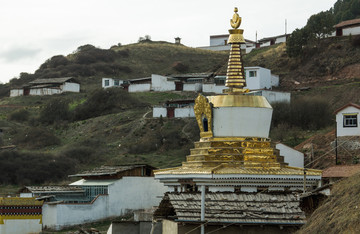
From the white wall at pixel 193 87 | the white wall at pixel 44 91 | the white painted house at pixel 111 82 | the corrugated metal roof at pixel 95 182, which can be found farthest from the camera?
the white wall at pixel 44 91

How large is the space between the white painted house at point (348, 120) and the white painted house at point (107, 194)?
11355 mm

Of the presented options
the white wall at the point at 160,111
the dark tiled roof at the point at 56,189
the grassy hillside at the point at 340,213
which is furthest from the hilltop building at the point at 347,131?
the white wall at the point at 160,111

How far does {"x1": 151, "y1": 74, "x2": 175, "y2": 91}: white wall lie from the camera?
8762 centimetres

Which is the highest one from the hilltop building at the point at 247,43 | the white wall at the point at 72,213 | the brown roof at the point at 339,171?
the hilltop building at the point at 247,43

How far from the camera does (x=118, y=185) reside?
1813 inches

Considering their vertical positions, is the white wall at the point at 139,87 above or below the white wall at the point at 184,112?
above

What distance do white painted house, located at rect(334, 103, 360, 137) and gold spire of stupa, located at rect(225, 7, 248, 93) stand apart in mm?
17219

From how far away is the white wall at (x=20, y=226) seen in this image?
4294cm

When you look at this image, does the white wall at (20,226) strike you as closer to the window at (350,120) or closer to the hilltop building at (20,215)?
the hilltop building at (20,215)

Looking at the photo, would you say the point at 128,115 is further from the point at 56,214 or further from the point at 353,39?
the point at 56,214

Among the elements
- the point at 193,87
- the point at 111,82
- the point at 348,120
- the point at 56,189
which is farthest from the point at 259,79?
the point at 56,189

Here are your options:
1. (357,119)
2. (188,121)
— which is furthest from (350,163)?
(188,121)

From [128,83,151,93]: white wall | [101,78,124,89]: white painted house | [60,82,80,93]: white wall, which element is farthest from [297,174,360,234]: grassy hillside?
[60,82,80,93]: white wall

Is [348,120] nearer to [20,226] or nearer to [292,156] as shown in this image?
[292,156]
